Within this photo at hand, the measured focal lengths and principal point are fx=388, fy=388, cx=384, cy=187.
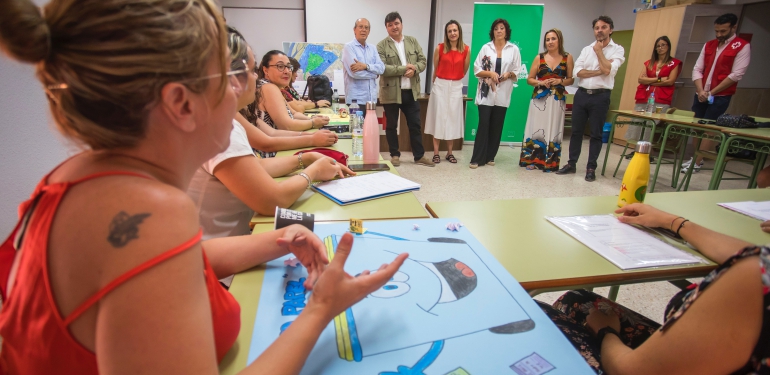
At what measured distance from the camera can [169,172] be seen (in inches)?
19.8

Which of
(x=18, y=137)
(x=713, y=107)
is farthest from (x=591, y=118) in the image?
(x=18, y=137)

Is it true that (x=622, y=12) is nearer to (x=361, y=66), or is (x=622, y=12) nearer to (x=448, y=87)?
(x=448, y=87)

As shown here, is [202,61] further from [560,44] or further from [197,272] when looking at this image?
[560,44]

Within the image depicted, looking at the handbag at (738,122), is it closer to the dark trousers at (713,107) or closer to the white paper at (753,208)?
the dark trousers at (713,107)

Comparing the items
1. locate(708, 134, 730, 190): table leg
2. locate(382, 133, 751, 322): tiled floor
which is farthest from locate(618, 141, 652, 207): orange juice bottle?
locate(708, 134, 730, 190): table leg

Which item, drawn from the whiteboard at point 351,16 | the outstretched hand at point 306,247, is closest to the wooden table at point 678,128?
the whiteboard at point 351,16

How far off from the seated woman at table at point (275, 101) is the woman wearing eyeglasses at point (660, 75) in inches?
161

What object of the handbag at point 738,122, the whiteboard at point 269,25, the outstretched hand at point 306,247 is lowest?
the outstretched hand at point 306,247

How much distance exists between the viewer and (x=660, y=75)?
4934 mm

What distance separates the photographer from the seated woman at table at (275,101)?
2512mm

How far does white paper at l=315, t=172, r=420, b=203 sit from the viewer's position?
4.26 feet

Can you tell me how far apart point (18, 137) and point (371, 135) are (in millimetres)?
1345

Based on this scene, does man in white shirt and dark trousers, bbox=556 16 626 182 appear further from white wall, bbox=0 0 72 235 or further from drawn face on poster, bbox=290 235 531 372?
white wall, bbox=0 0 72 235

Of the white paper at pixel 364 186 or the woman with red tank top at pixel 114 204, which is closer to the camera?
the woman with red tank top at pixel 114 204
